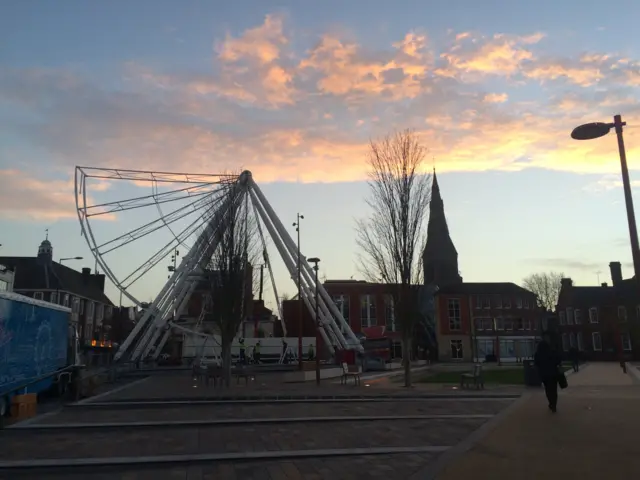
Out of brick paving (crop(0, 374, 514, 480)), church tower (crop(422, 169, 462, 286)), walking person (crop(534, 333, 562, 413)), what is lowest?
brick paving (crop(0, 374, 514, 480))

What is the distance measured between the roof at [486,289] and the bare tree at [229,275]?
50.1 metres

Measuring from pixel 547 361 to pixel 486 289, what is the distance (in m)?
63.5

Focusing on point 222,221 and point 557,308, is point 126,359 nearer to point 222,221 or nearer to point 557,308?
point 222,221

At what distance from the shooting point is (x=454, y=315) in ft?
233

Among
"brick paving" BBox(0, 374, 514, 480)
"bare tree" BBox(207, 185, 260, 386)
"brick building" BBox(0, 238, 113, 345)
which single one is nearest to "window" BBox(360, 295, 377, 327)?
"brick building" BBox(0, 238, 113, 345)

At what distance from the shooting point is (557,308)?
7531 centimetres

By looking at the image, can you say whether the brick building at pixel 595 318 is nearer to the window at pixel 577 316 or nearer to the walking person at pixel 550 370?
the window at pixel 577 316

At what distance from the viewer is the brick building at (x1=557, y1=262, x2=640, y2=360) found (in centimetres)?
6456

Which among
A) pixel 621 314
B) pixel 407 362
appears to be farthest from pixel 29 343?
pixel 621 314

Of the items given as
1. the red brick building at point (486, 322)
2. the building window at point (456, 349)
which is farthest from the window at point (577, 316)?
the building window at point (456, 349)

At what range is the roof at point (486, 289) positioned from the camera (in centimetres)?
7219

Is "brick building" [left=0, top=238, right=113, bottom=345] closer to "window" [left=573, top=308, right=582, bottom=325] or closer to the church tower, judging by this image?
the church tower

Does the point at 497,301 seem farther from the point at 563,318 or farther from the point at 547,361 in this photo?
the point at 547,361

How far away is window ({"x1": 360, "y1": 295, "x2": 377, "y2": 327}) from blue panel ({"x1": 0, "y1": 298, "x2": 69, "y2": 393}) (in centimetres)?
5679
